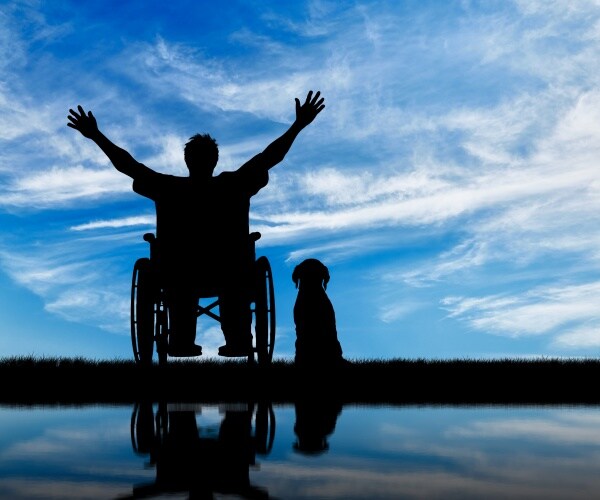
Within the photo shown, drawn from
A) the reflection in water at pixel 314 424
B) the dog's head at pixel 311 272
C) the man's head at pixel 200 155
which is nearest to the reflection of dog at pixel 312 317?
the dog's head at pixel 311 272

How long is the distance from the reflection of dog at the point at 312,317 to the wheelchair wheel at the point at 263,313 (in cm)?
29

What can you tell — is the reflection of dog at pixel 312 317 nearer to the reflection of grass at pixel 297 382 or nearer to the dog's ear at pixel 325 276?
the dog's ear at pixel 325 276

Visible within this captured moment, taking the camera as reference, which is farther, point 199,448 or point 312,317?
point 312,317

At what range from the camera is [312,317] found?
22.2 ft

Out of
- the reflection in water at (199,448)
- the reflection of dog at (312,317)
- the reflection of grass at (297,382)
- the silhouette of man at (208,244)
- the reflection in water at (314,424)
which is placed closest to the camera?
the reflection in water at (199,448)

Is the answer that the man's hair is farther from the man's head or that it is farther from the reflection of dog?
the reflection of dog

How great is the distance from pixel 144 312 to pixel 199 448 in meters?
3.74

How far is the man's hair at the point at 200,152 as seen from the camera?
6891mm

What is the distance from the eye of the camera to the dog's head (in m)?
6.75

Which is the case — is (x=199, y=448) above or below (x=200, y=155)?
below

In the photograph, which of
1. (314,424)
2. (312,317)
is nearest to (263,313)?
(312,317)

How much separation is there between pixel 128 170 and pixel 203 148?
2.12 ft

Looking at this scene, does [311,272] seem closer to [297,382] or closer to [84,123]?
[297,382]

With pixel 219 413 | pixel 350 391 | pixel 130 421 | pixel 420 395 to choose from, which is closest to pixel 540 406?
pixel 420 395
